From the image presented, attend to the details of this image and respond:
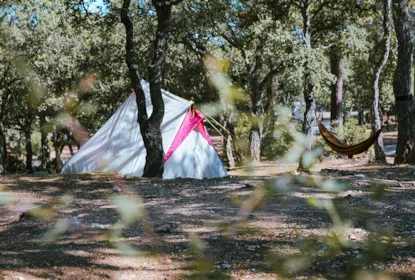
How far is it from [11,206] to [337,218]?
3.83 metres

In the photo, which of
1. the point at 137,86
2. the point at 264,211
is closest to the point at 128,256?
the point at 264,211

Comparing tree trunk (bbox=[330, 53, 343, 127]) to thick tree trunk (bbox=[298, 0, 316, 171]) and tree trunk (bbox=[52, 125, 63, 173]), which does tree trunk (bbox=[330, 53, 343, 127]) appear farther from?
tree trunk (bbox=[52, 125, 63, 173])

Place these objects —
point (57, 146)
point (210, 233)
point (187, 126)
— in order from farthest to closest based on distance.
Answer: point (57, 146) → point (187, 126) → point (210, 233)

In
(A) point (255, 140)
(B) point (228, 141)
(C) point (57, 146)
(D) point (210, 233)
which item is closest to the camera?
(D) point (210, 233)

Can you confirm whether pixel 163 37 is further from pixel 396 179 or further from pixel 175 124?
pixel 396 179

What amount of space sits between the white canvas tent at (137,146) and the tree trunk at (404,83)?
4977 mm

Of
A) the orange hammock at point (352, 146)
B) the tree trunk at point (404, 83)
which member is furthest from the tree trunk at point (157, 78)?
→ the orange hammock at point (352, 146)

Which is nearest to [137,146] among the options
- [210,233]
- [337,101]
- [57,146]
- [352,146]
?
[352,146]

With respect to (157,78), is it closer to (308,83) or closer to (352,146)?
(308,83)

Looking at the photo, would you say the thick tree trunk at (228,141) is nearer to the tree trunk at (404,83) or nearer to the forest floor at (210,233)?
the tree trunk at (404,83)

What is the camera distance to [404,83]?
9.77 m

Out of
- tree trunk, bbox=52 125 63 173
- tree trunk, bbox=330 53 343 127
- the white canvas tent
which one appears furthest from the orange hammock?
tree trunk, bbox=52 125 63 173

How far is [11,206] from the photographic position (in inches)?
231

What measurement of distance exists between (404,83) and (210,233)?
7.04 m
